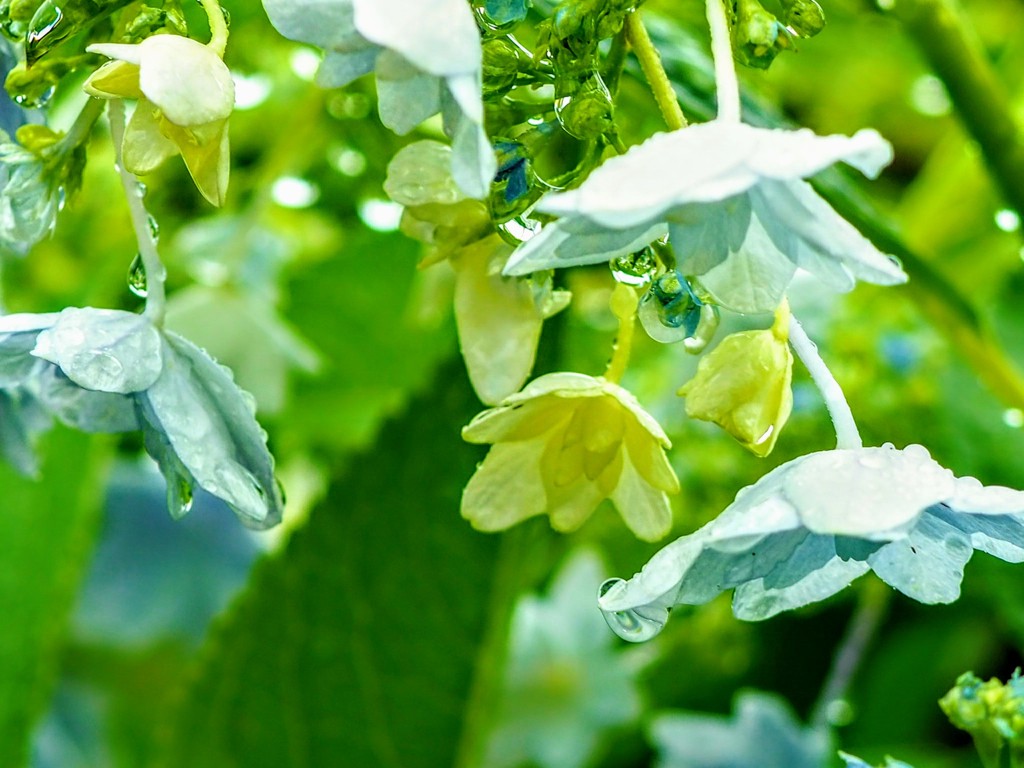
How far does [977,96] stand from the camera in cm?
58

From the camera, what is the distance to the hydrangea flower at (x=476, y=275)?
352mm

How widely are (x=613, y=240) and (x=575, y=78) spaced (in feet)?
0.18

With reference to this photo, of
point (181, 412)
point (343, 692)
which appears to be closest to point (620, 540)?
point (343, 692)

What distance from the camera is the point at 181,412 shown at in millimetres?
342

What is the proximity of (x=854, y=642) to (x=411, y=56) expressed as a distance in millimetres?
672

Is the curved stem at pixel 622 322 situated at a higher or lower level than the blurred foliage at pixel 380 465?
higher

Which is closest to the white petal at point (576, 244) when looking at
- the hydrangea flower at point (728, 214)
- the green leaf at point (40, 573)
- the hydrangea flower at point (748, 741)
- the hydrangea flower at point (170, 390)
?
the hydrangea flower at point (728, 214)

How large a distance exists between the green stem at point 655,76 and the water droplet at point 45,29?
0.14m

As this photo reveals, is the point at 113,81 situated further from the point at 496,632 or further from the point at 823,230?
the point at 496,632

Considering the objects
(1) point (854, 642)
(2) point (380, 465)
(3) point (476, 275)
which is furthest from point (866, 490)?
(1) point (854, 642)

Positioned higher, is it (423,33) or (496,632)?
(423,33)

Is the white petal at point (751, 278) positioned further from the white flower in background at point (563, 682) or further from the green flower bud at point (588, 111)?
the white flower in background at point (563, 682)

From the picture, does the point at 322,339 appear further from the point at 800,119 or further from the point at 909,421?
the point at 800,119

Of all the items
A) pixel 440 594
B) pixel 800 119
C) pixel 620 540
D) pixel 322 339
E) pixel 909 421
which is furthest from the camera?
pixel 800 119
